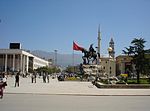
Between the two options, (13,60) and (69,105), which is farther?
(13,60)

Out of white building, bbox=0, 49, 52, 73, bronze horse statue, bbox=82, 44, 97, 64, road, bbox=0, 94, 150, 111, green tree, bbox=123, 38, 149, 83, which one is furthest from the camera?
white building, bbox=0, 49, 52, 73

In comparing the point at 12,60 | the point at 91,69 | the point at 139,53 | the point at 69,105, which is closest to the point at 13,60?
the point at 12,60

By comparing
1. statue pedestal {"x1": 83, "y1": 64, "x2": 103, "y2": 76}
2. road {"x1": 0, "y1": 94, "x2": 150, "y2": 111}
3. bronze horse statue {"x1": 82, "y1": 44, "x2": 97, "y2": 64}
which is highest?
bronze horse statue {"x1": 82, "y1": 44, "x2": 97, "y2": 64}

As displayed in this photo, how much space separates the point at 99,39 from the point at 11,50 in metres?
84.2

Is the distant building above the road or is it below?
above

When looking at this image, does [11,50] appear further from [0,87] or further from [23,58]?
[0,87]

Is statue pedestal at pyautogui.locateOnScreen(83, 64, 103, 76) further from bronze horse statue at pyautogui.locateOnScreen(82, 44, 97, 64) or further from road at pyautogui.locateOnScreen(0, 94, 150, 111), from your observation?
road at pyautogui.locateOnScreen(0, 94, 150, 111)

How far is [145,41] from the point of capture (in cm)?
3744

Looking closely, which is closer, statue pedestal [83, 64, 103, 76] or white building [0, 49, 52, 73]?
statue pedestal [83, 64, 103, 76]

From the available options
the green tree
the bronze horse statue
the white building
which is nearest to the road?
the green tree

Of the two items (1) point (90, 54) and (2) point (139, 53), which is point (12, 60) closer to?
(1) point (90, 54)

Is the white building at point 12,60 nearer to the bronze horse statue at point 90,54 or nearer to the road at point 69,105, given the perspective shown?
the bronze horse statue at point 90,54

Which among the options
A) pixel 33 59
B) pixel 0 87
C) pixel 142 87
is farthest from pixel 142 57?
pixel 33 59

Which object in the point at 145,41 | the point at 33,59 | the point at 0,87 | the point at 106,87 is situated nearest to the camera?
the point at 0,87
